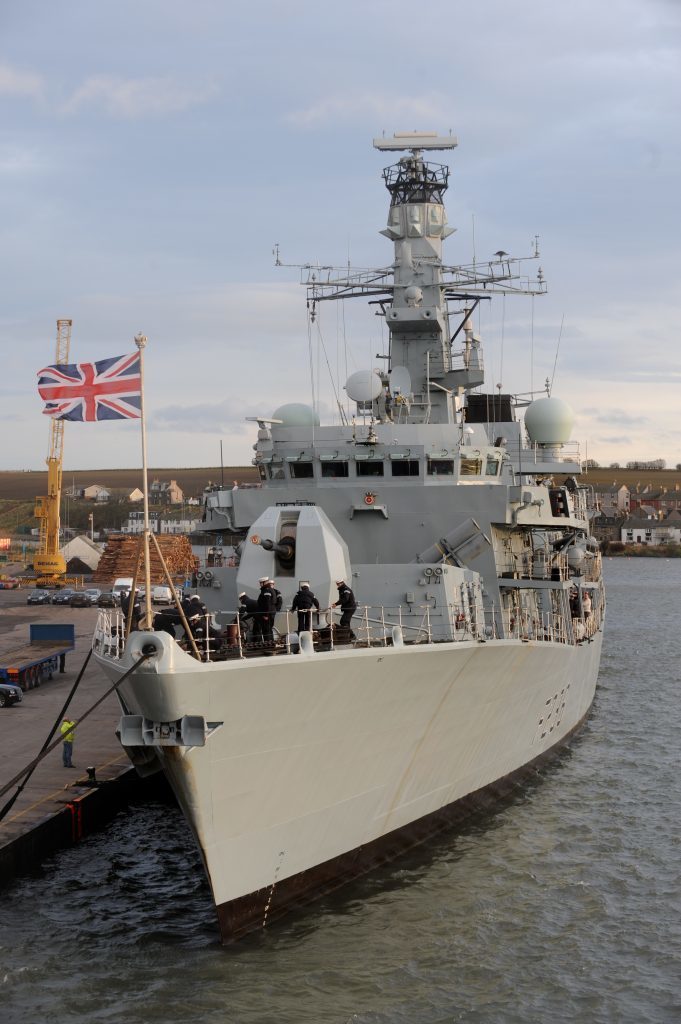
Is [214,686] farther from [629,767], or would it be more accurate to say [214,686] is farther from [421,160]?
[421,160]

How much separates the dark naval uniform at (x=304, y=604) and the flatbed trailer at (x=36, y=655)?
50.7 ft

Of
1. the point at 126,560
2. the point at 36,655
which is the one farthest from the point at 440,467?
the point at 126,560

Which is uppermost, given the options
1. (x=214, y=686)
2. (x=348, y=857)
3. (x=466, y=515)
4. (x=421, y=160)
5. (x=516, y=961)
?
(x=421, y=160)

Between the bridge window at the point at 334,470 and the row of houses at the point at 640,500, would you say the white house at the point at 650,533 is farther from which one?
the bridge window at the point at 334,470

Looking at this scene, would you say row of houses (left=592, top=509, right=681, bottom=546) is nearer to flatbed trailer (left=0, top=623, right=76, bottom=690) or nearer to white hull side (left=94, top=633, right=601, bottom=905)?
flatbed trailer (left=0, top=623, right=76, bottom=690)

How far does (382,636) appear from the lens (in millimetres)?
13953

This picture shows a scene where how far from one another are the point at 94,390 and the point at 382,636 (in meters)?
4.85

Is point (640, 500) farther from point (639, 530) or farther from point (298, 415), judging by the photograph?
point (298, 415)

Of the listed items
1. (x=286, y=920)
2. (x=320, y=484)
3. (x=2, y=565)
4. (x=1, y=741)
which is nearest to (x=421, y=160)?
(x=320, y=484)

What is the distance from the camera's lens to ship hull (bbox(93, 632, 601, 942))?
11.0 metres

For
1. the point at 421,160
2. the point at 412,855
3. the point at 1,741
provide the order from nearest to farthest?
the point at 412,855 → the point at 1,741 → the point at 421,160

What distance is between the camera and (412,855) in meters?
14.9

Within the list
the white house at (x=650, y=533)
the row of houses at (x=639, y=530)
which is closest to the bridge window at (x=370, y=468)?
the row of houses at (x=639, y=530)

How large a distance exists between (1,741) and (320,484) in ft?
27.5
